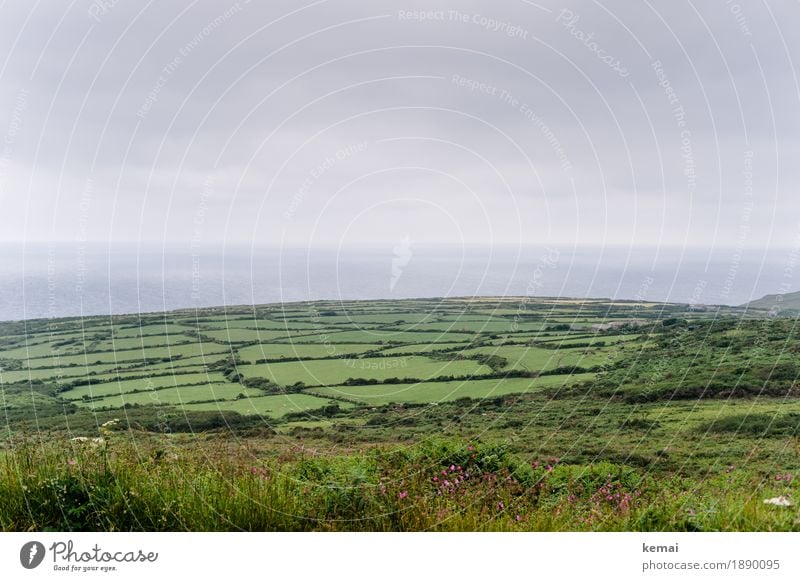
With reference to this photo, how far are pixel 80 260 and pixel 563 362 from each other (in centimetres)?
1656

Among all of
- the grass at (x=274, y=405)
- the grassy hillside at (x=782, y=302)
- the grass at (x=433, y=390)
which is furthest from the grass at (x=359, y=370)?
the grassy hillside at (x=782, y=302)

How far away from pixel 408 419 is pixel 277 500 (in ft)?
32.9

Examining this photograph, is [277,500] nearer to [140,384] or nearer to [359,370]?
[359,370]

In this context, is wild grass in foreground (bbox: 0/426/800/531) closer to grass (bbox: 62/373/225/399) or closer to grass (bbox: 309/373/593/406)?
grass (bbox: 309/373/593/406)

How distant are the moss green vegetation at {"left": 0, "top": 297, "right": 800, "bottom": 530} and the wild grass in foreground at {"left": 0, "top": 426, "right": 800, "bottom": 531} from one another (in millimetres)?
26

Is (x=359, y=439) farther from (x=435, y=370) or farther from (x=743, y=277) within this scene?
(x=743, y=277)

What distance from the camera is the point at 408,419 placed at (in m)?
16.2

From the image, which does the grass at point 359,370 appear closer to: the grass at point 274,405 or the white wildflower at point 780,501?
the grass at point 274,405

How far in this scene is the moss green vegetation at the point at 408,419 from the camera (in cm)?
647

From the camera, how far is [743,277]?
952 centimetres

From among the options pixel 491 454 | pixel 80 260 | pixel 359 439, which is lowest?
pixel 359 439

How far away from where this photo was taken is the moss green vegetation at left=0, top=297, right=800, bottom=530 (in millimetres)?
6469

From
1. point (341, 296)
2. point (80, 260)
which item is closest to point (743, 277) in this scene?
point (341, 296)

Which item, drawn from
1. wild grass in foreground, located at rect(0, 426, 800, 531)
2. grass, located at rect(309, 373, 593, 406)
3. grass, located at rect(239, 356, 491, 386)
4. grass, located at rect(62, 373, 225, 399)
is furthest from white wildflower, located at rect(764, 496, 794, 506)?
grass, located at rect(62, 373, 225, 399)
